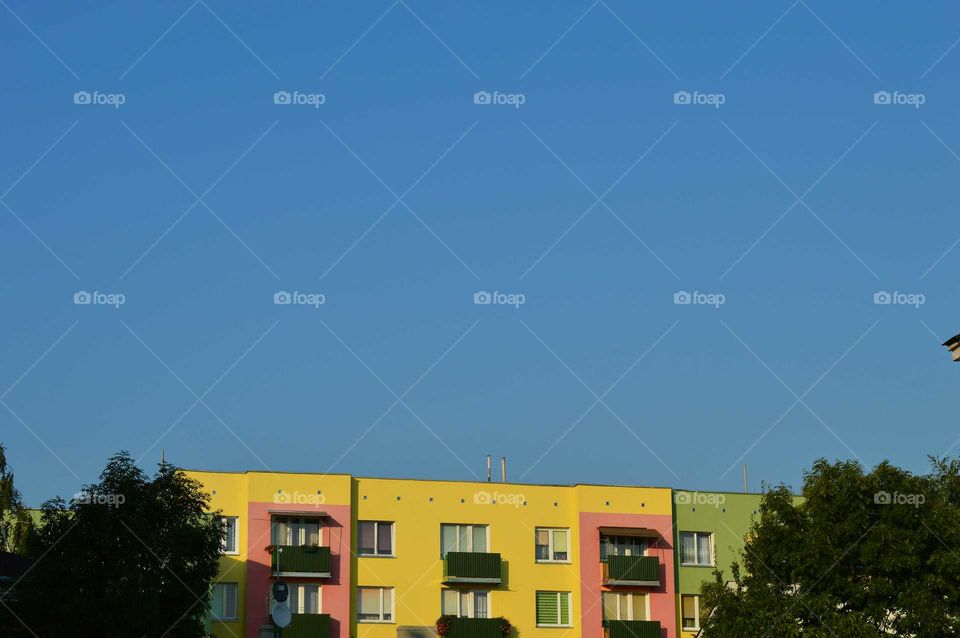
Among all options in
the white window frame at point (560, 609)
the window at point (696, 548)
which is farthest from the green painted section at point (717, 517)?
the white window frame at point (560, 609)

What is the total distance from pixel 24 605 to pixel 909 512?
88.7 ft

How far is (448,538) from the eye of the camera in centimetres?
7031

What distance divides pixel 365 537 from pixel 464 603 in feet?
18.3

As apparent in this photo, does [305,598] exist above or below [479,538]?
below

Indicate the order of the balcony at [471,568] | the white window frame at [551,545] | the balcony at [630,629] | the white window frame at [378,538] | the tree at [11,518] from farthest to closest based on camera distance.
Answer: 1. the white window frame at [551,545]
2. the balcony at [630,629]
3. the white window frame at [378,538]
4. the balcony at [471,568]
5. the tree at [11,518]

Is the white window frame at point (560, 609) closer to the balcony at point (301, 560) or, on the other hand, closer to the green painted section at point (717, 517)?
the green painted section at point (717, 517)

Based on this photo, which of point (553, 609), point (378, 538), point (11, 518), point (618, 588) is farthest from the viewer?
point (618, 588)

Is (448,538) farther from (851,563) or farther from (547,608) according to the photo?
(851,563)

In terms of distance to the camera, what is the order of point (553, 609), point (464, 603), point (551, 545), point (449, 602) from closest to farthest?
1. point (449, 602)
2. point (464, 603)
3. point (553, 609)
4. point (551, 545)

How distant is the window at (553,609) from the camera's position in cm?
7031

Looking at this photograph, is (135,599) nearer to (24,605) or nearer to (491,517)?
(24,605)

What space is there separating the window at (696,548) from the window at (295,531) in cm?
1804

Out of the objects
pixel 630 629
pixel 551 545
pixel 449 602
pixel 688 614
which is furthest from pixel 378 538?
pixel 688 614

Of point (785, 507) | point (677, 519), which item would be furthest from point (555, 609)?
point (785, 507)
